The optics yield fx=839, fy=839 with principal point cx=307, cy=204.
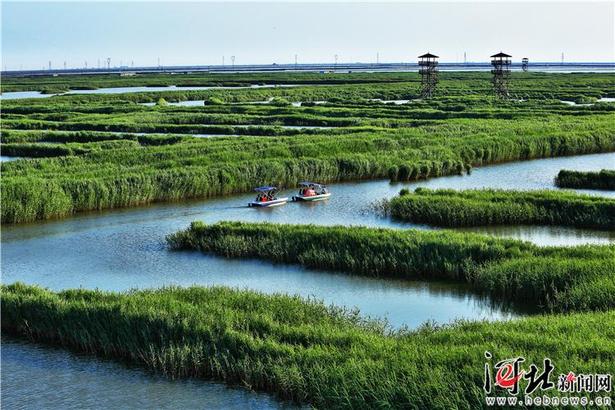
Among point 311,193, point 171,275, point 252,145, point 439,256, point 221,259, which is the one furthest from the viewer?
point 252,145

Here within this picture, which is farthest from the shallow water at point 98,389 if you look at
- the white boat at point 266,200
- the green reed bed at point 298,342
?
the white boat at point 266,200

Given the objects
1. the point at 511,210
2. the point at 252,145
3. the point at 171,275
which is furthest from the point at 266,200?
the point at 252,145

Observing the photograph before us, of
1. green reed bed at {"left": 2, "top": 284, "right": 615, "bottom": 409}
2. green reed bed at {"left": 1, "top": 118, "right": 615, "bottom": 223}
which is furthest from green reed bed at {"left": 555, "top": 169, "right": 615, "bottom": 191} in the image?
green reed bed at {"left": 2, "top": 284, "right": 615, "bottom": 409}

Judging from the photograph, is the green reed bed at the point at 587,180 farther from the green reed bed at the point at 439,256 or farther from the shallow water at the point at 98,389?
the shallow water at the point at 98,389

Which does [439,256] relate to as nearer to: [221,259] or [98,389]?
[221,259]

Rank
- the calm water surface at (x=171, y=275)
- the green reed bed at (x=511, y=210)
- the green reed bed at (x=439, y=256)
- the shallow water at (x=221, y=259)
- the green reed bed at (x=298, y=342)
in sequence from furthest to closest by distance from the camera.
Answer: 1. the green reed bed at (x=511, y=210)
2. the shallow water at (x=221, y=259)
3. the green reed bed at (x=439, y=256)
4. the calm water surface at (x=171, y=275)
5. the green reed bed at (x=298, y=342)

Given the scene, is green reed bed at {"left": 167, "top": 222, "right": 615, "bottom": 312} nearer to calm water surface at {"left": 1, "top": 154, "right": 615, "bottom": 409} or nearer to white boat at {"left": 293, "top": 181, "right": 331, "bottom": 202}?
calm water surface at {"left": 1, "top": 154, "right": 615, "bottom": 409}
